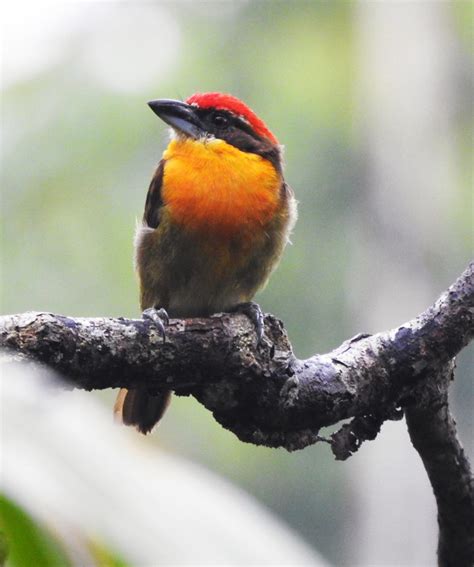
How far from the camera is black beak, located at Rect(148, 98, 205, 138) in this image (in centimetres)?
343

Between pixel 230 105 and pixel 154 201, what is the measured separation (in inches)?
21.2

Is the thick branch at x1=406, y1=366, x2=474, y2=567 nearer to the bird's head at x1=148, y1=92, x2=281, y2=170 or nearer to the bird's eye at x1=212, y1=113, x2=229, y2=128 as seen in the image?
the bird's head at x1=148, y1=92, x2=281, y2=170

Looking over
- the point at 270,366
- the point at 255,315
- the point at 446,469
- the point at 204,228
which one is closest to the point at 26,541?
the point at 270,366

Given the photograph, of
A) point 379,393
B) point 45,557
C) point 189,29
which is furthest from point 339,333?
point 45,557

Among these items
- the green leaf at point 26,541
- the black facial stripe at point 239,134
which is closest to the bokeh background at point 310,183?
the black facial stripe at point 239,134

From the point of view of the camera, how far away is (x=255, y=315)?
2.53m

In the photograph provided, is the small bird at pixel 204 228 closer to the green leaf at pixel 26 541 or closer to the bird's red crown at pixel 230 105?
the bird's red crown at pixel 230 105

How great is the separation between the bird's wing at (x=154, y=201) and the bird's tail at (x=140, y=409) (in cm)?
59

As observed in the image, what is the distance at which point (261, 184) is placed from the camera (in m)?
3.23

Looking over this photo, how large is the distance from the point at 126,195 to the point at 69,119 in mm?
1510

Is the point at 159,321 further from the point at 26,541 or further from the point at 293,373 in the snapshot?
the point at 26,541

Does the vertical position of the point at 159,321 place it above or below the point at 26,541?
below

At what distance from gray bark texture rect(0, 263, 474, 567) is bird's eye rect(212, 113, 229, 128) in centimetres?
134

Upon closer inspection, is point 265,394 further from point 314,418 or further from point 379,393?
point 379,393
